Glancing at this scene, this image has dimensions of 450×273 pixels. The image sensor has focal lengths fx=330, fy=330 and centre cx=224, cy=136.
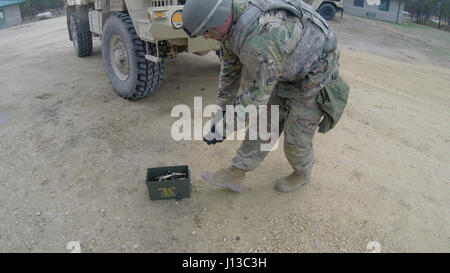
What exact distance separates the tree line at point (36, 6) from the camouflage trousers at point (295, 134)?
25838 mm

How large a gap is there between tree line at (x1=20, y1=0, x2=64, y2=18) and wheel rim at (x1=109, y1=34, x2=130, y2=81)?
74.8ft

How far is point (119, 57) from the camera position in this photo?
4543mm

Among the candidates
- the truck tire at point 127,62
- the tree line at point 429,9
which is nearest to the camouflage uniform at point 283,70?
the truck tire at point 127,62

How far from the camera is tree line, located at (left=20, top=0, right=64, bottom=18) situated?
23.0 meters

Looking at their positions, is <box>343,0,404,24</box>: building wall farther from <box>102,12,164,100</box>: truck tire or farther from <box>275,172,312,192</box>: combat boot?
<box>275,172,312,192</box>: combat boot

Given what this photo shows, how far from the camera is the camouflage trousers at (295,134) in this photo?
95.1 inches

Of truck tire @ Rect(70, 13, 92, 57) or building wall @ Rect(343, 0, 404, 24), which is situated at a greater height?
building wall @ Rect(343, 0, 404, 24)

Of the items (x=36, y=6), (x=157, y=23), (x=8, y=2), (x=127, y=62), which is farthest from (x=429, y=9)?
(x=36, y=6)

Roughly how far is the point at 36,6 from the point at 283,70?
2760cm

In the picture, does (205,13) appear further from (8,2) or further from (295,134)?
(8,2)
